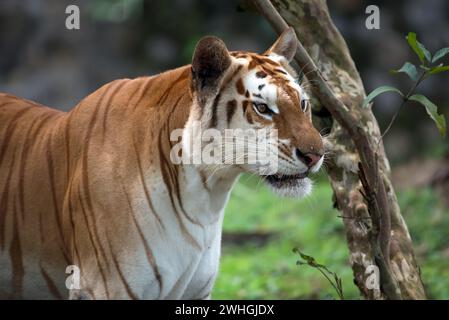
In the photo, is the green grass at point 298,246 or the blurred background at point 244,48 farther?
the blurred background at point 244,48

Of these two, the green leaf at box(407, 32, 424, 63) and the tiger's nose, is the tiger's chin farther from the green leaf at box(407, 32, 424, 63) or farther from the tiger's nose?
the green leaf at box(407, 32, 424, 63)

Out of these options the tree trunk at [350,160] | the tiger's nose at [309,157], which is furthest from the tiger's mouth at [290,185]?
the tree trunk at [350,160]

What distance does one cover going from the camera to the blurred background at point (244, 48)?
876 cm

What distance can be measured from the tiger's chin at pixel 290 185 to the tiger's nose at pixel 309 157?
0.13m

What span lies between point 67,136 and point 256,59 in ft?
3.34

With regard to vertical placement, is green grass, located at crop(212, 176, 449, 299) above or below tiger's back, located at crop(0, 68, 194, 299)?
below

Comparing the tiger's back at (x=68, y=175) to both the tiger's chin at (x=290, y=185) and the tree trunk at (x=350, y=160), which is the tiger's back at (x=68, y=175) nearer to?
the tiger's chin at (x=290, y=185)

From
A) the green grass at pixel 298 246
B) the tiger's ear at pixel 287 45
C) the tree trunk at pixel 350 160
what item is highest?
the tiger's ear at pixel 287 45

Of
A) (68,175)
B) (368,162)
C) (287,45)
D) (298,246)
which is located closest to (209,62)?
(287,45)

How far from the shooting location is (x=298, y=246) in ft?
27.2

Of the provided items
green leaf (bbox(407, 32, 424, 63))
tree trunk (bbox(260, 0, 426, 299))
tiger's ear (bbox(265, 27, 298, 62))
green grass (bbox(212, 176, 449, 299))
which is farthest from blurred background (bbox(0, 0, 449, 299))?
green leaf (bbox(407, 32, 424, 63))

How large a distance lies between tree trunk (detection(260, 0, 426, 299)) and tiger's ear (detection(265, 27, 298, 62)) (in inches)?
25.6

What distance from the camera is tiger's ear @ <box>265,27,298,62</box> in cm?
383

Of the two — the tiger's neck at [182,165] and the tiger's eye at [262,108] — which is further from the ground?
the tiger's eye at [262,108]
